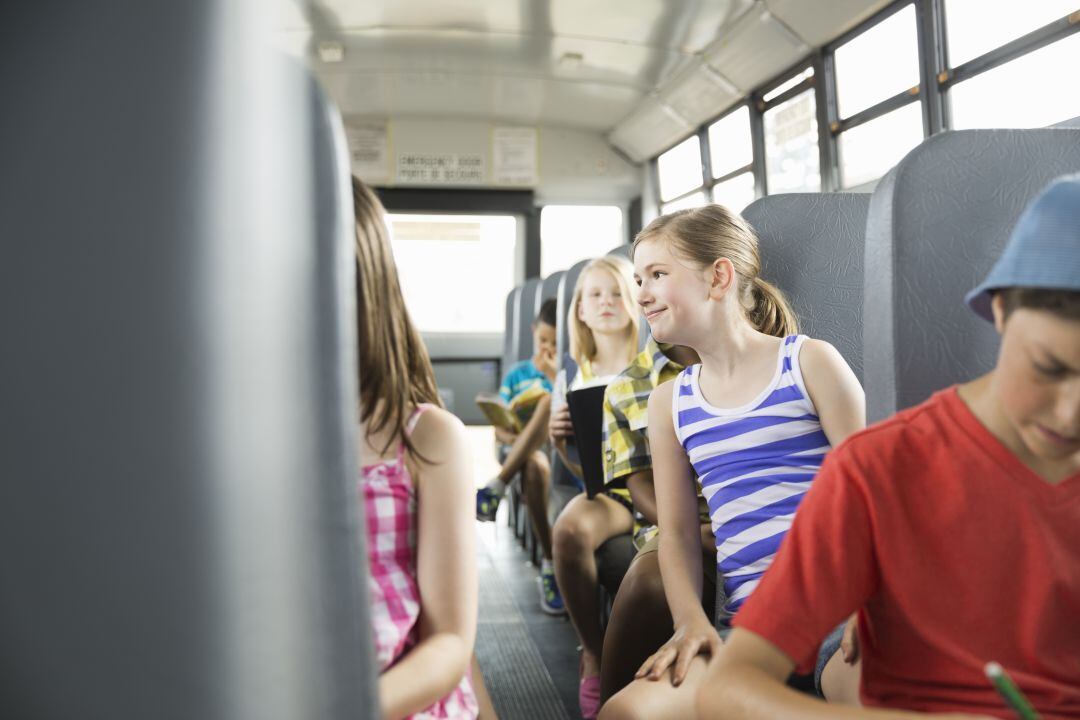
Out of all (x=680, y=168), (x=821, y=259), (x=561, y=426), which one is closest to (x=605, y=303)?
(x=561, y=426)

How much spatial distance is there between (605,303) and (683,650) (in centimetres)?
158

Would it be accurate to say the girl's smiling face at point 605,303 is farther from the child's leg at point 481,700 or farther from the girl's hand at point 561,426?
the child's leg at point 481,700

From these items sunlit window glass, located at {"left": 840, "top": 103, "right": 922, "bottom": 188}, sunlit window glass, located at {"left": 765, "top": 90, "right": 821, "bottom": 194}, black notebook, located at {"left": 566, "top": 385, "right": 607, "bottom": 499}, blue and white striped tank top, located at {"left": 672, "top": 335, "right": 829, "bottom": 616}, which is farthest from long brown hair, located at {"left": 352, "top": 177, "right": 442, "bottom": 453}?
sunlit window glass, located at {"left": 765, "top": 90, "right": 821, "bottom": 194}

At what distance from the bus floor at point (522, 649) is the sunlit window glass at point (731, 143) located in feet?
11.1

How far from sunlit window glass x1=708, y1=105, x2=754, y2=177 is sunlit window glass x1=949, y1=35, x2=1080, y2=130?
214cm

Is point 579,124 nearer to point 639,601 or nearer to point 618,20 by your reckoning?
point 618,20

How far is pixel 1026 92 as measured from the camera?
3.41 m

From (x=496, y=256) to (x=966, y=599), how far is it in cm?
750

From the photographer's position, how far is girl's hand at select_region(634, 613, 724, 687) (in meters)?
1.28

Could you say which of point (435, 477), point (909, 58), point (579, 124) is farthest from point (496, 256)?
point (435, 477)

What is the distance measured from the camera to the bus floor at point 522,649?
248cm

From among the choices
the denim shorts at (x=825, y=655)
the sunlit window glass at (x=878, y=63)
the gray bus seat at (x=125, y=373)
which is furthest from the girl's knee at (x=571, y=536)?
the sunlit window glass at (x=878, y=63)

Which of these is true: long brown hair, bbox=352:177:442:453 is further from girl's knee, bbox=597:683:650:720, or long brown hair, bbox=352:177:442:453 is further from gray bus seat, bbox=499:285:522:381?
gray bus seat, bbox=499:285:522:381

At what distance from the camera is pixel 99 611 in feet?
1.62
